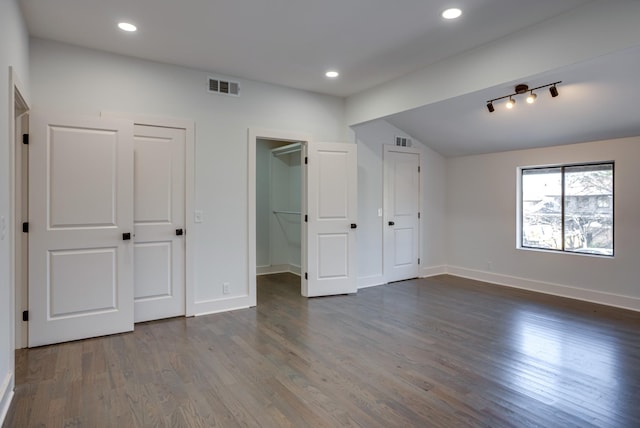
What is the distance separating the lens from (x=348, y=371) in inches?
114

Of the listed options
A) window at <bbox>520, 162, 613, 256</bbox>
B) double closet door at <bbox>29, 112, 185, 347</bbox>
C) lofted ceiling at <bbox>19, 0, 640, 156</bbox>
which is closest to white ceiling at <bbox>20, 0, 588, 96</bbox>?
lofted ceiling at <bbox>19, 0, 640, 156</bbox>

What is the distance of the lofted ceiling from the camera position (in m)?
3.05

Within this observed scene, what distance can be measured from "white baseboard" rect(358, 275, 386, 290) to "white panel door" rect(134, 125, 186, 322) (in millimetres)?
2608

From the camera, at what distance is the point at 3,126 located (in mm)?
2367

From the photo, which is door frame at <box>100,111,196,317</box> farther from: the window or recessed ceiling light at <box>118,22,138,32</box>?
the window

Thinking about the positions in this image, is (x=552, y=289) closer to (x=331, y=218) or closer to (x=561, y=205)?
(x=561, y=205)

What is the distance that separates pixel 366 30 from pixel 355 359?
2.89 m

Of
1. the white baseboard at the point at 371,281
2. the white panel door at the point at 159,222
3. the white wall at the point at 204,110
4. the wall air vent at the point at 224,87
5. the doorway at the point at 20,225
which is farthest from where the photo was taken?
the white baseboard at the point at 371,281

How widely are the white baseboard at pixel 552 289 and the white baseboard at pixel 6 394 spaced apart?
5.97 m

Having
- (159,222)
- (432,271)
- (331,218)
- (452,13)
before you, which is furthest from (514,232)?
(159,222)

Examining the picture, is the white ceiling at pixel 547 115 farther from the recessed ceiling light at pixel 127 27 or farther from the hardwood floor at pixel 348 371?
the recessed ceiling light at pixel 127 27

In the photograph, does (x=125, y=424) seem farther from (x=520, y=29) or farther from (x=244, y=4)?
(x=520, y=29)

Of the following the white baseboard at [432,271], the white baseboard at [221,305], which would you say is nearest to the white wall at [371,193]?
the white baseboard at [432,271]

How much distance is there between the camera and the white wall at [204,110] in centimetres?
370
